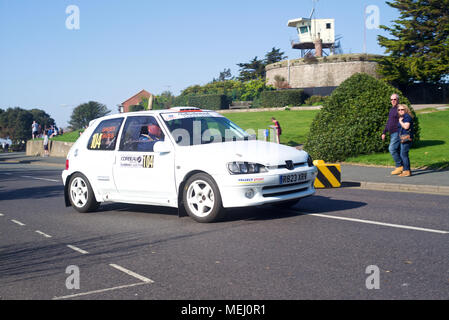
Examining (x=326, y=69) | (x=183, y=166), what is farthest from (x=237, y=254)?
(x=326, y=69)

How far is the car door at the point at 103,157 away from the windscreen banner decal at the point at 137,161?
293mm

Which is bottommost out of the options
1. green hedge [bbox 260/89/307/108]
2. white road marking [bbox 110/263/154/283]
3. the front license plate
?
white road marking [bbox 110/263/154/283]

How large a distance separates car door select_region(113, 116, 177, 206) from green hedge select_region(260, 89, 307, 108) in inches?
1623

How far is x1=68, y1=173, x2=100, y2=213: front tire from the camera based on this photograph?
9.16m

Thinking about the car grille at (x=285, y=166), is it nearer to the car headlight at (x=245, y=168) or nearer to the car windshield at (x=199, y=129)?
the car headlight at (x=245, y=168)

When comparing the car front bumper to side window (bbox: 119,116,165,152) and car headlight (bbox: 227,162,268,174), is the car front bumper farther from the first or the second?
side window (bbox: 119,116,165,152)

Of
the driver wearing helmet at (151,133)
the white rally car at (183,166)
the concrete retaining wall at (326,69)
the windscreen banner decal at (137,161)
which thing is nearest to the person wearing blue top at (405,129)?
the white rally car at (183,166)

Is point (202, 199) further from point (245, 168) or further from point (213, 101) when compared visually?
point (213, 101)

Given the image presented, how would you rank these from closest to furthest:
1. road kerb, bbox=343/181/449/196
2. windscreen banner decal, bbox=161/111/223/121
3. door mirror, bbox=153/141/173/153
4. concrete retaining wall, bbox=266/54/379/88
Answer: door mirror, bbox=153/141/173/153 → windscreen banner decal, bbox=161/111/223/121 → road kerb, bbox=343/181/449/196 → concrete retaining wall, bbox=266/54/379/88

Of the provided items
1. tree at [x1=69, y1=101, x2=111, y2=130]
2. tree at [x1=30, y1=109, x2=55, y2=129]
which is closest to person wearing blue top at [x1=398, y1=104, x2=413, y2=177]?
tree at [x1=69, y1=101, x2=111, y2=130]

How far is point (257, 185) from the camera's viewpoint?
712 centimetres
